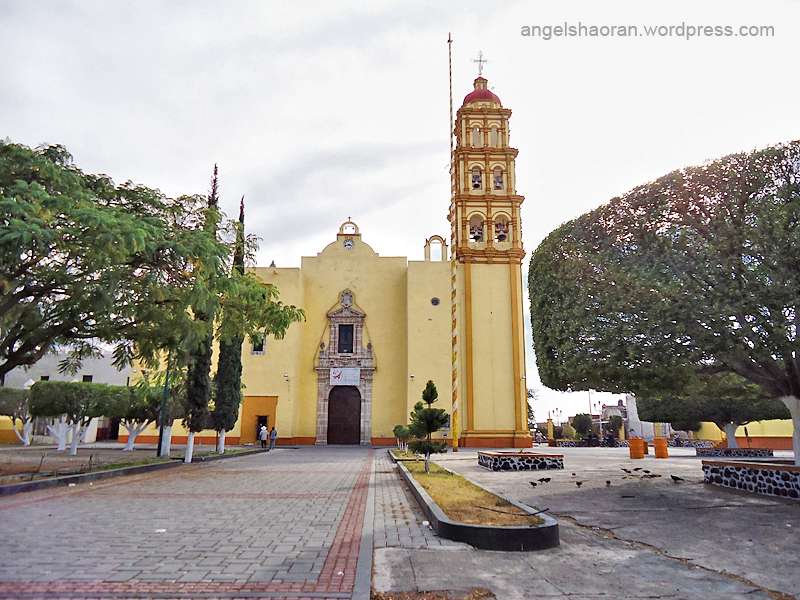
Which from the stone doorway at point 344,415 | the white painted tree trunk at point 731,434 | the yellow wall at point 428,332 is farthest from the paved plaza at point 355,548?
the stone doorway at point 344,415

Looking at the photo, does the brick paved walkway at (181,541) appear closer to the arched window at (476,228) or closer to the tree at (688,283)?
the tree at (688,283)

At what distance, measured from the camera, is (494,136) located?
3206 cm

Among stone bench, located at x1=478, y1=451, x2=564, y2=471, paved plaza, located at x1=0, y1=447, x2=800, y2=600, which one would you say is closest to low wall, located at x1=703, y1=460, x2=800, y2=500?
paved plaza, located at x1=0, y1=447, x2=800, y2=600

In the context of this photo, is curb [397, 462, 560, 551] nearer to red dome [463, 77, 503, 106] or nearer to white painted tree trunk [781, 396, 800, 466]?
white painted tree trunk [781, 396, 800, 466]

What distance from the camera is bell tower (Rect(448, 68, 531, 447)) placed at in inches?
1122


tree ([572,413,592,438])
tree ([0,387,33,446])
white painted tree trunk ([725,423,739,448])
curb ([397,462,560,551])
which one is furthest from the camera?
tree ([572,413,592,438])

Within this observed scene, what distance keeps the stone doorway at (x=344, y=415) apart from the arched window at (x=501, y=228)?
1117 centimetres

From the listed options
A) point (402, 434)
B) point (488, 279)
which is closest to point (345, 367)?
point (402, 434)

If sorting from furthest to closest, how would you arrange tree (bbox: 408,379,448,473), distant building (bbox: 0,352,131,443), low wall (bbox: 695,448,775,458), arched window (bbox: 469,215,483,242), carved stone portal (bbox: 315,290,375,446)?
1. distant building (bbox: 0,352,131,443)
2. arched window (bbox: 469,215,483,242)
3. carved stone portal (bbox: 315,290,375,446)
4. low wall (bbox: 695,448,775,458)
5. tree (bbox: 408,379,448,473)

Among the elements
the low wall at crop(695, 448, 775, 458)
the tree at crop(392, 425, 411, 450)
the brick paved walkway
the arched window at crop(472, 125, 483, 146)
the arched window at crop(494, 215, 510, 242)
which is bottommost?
the low wall at crop(695, 448, 775, 458)

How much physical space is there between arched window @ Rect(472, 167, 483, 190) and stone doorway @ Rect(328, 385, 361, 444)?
12707mm

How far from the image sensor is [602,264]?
10.7 metres

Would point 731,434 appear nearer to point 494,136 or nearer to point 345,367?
point 345,367

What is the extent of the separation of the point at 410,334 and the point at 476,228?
6776mm
